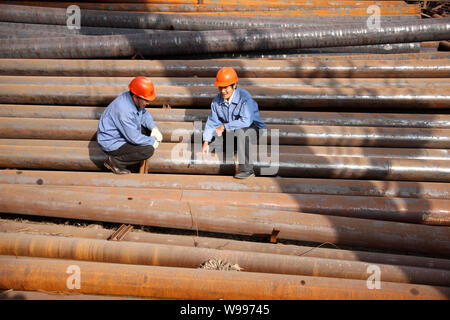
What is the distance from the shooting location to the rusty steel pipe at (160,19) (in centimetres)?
564

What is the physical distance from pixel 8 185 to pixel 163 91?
216 centimetres

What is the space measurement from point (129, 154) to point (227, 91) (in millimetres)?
1318

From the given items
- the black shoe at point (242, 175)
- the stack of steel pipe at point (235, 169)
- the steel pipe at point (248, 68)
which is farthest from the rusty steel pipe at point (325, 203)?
the steel pipe at point (248, 68)

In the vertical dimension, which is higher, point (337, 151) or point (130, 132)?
point (130, 132)

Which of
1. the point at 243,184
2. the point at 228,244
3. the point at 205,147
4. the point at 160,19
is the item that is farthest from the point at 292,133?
the point at 160,19

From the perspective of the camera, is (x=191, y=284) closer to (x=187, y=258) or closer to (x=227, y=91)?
(x=187, y=258)

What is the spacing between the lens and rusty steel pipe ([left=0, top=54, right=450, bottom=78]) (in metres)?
4.45

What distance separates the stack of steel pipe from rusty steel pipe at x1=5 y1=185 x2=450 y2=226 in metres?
0.01

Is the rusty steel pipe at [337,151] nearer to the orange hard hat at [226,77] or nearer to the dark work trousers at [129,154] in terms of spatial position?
the dark work trousers at [129,154]

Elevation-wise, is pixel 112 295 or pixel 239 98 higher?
pixel 239 98

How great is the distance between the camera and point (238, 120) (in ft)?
11.2

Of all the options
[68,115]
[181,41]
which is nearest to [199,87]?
[181,41]

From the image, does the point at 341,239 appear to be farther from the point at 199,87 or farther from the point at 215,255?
the point at 199,87

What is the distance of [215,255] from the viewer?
251 cm
